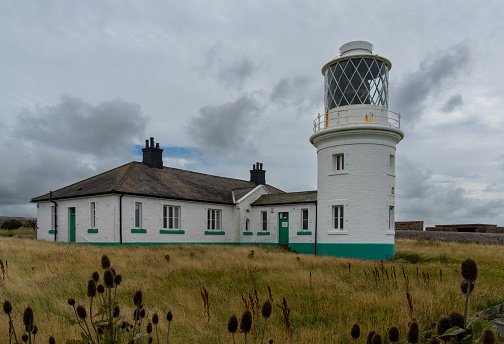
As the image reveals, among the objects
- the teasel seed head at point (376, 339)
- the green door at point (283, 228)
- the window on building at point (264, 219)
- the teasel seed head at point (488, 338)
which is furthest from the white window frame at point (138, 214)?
the teasel seed head at point (488, 338)

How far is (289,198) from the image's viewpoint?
24000mm

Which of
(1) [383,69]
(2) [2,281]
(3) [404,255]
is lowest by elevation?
(3) [404,255]

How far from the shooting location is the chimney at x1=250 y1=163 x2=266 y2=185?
3198 cm

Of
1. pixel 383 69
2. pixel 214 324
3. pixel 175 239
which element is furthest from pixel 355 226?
pixel 214 324

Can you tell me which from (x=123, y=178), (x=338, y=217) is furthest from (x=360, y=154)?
(x=123, y=178)

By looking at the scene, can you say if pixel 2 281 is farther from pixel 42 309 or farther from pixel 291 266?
pixel 291 266

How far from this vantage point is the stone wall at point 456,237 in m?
27.8

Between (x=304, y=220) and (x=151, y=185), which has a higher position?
(x=151, y=185)

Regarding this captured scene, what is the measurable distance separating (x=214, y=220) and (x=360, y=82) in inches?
498

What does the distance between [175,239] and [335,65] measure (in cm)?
1296

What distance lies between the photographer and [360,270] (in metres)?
12.1

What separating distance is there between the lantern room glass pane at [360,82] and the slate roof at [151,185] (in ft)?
34.3

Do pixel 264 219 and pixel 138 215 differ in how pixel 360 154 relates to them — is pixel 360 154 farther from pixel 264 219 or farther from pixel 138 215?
pixel 138 215

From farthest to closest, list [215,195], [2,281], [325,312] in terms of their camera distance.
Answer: [215,195] < [2,281] < [325,312]
